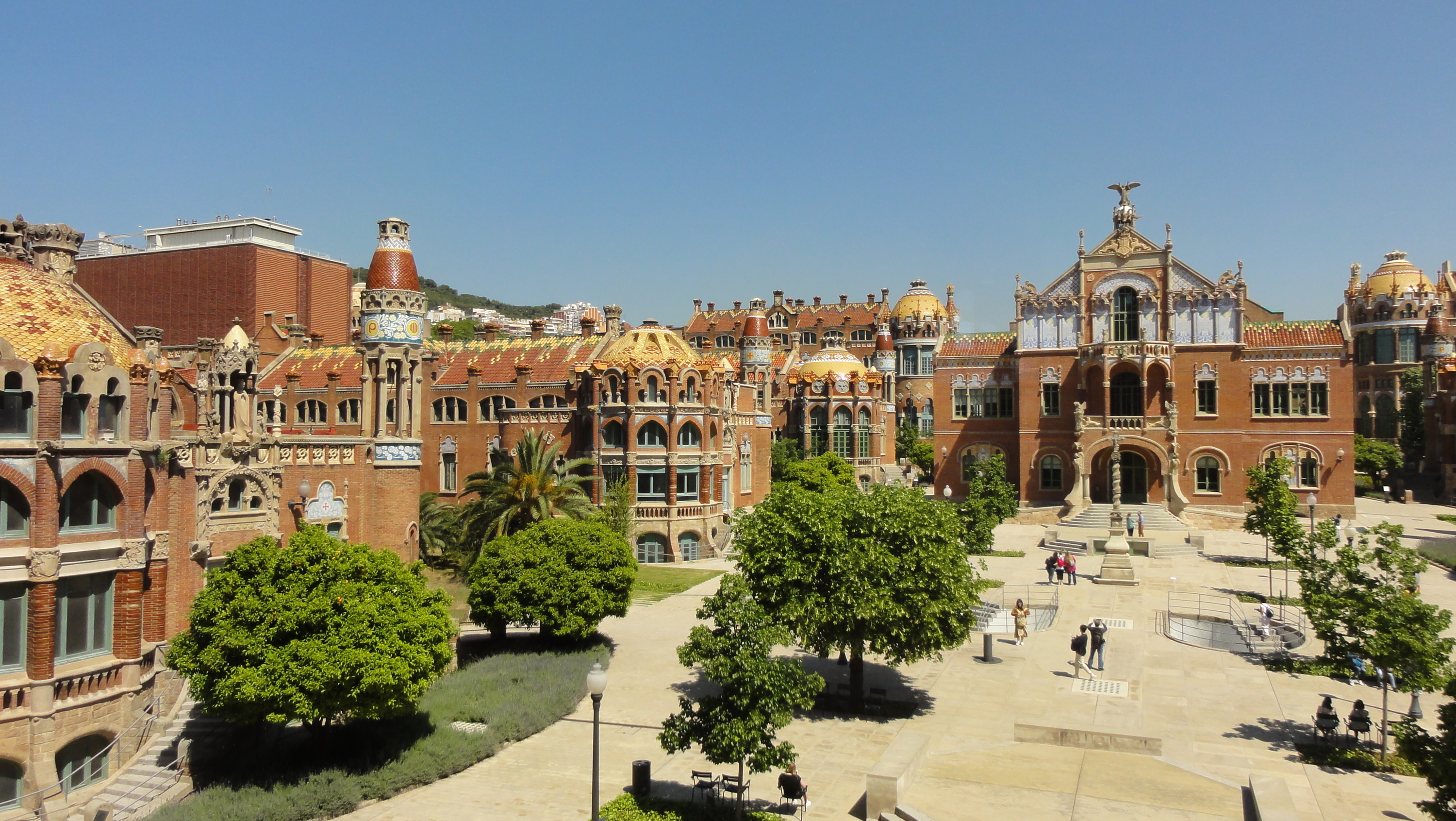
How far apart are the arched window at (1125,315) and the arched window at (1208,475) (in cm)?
872

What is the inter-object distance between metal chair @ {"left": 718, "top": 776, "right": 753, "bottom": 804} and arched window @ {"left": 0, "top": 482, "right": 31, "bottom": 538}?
15.6 m

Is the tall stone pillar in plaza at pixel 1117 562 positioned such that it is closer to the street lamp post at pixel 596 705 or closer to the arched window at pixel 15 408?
the street lamp post at pixel 596 705

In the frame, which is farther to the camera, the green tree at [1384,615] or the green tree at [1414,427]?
the green tree at [1414,427]

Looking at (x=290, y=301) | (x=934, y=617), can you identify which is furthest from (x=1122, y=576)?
(x=290, y=301)

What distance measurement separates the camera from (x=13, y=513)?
1980cm

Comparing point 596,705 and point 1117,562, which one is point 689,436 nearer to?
point 1117,562

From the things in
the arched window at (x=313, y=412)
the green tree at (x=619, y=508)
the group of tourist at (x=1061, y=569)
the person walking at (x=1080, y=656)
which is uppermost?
the arched window at (x=313, y=412)

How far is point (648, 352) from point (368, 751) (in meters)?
31.4

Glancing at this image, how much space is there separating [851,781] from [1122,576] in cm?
2548

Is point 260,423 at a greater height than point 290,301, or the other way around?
point 290,301

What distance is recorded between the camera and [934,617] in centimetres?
2303

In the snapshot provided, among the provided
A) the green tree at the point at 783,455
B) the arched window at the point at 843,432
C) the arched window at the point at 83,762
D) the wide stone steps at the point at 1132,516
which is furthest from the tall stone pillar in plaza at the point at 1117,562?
the arched window at the point at 83,762

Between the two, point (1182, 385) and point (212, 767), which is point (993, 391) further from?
point (212, 767)

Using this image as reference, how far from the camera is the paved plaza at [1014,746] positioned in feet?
58.7
